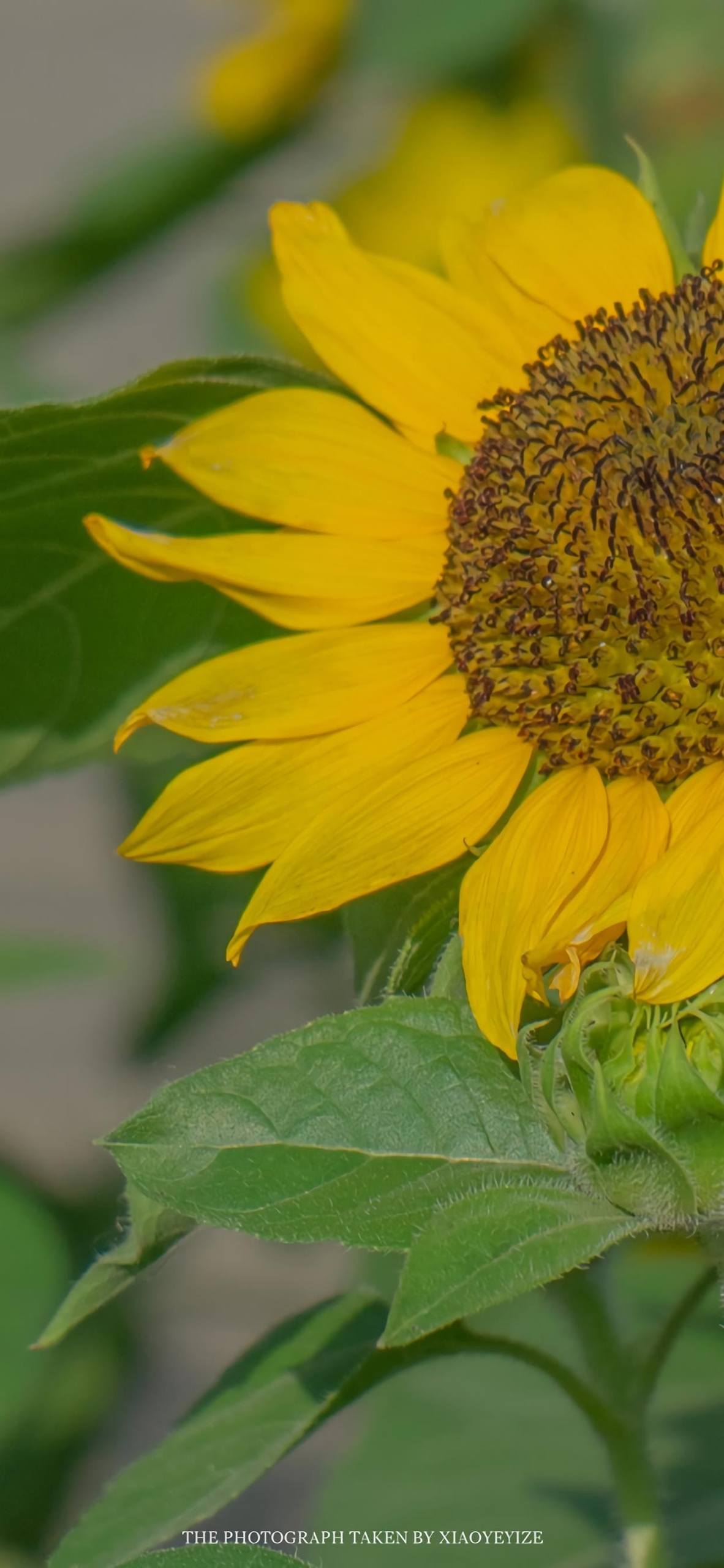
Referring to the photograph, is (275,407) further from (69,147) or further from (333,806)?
(69,147)

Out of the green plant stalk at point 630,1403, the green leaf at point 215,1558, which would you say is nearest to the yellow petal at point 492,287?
the green plant stalk at point 630,1403

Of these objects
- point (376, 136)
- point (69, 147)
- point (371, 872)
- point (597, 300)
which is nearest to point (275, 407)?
point (597, 300)

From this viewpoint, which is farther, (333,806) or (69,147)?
(69,147)

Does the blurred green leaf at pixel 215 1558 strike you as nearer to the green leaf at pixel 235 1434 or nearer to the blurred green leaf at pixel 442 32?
the green leaf at pixel 235 1434

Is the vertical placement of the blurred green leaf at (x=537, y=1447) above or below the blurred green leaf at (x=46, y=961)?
below

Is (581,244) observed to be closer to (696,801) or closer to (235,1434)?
(696,801)

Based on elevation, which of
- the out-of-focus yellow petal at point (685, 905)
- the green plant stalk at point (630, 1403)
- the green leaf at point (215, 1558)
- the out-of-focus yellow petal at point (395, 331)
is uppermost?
the out-of-focus yellow petal at point (395, 331)
